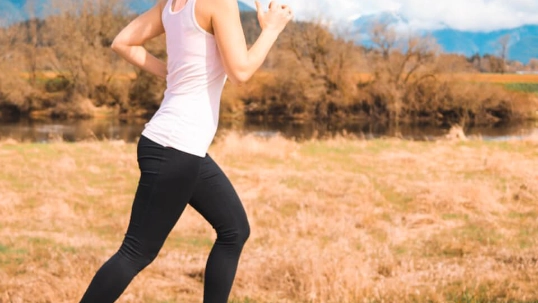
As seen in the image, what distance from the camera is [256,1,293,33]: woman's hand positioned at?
8.28 ft

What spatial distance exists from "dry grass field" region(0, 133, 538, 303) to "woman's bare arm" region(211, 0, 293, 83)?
210cm

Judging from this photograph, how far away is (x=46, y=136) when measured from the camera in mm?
27062

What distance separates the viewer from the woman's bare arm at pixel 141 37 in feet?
9.00

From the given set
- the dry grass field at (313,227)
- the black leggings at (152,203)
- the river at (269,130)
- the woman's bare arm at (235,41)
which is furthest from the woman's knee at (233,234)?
the river at (269,130)

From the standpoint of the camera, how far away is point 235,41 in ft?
7.82

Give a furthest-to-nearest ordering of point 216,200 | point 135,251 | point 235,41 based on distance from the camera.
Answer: point 216,200, point 135,251, point 235,41

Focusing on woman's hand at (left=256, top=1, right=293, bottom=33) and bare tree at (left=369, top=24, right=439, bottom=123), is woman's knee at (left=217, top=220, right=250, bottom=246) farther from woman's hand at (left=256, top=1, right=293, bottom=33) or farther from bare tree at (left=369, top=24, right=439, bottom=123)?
bare tree at (left=369, top=24, right=439, bottom=123)

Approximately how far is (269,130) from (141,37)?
2947 cm

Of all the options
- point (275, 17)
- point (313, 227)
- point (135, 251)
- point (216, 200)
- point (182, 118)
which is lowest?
point (313, 227)

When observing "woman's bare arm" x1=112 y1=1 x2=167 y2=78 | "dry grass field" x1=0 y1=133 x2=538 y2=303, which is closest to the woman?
"woman's bare arm" x1=112 y1=1 x2=167 y2=78

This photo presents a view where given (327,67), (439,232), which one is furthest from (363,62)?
(439,232)

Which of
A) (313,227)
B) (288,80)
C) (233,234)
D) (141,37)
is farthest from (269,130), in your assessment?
(233,234)

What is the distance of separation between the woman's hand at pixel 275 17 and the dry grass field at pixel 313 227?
7.13 ft

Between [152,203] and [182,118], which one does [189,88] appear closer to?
[182,118]
